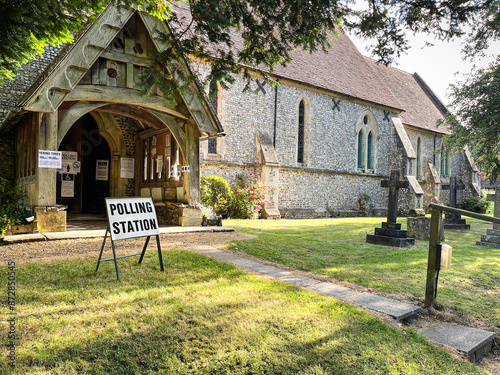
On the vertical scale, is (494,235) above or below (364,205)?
below

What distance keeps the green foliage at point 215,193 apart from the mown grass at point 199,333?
8.84m

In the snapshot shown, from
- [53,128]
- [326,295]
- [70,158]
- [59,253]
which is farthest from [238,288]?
[70,158]

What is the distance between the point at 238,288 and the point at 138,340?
62.9 inches

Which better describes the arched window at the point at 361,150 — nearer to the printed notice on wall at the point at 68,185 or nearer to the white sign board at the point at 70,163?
the white sign board at the point at 70,163

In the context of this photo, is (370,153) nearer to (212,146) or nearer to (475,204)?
(475,204)

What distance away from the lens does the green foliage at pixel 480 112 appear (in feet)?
46.0

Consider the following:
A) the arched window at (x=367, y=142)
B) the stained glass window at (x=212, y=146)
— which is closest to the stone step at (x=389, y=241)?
the stained glass window at (x=212, y=146)

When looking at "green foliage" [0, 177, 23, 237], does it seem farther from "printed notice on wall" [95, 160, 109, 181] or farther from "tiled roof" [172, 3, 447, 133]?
"tiled roof" [172, 3, 447, 133]

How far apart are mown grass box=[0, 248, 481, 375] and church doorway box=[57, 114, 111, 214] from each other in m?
9.72

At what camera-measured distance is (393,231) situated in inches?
346

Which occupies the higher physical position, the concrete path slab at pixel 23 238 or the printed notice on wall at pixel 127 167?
the printed notice on wall at pixel 127 167

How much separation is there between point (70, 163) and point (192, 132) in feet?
19.9

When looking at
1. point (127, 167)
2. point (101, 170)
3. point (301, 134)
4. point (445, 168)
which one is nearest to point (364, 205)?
point (301, 134)

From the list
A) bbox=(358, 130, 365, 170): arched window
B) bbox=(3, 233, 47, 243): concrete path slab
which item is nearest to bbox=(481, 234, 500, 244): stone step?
bbox=(358, 130, 365, 170): arched window
